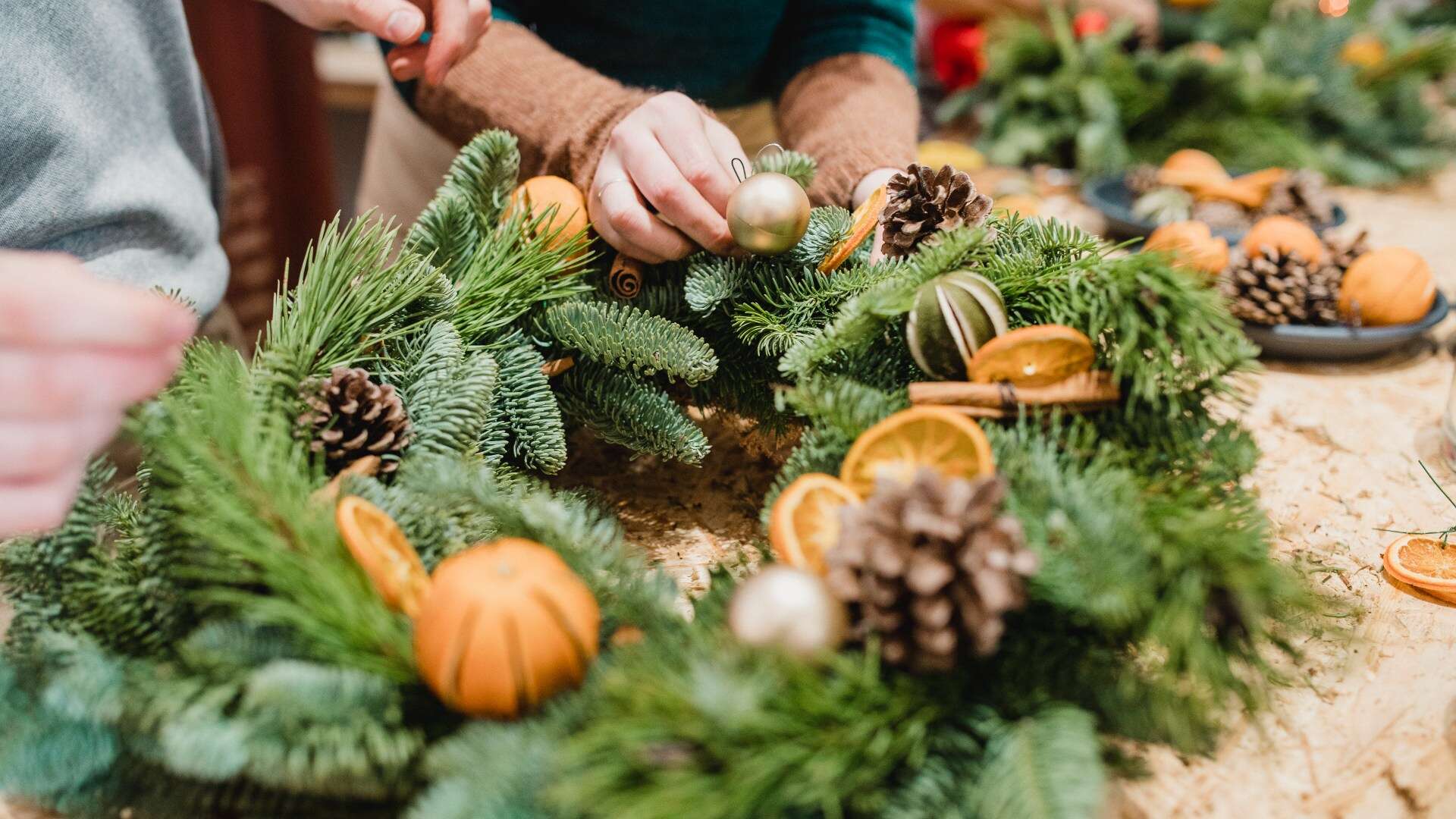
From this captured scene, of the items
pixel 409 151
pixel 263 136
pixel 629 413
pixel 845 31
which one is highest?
pixel 845 31

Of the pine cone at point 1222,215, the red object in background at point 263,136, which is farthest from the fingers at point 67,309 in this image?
the red object in background at point 263,136

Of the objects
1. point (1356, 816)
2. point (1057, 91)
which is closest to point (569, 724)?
point (1356, 816)

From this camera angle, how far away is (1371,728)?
454 mm

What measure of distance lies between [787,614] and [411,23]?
0.49 metres

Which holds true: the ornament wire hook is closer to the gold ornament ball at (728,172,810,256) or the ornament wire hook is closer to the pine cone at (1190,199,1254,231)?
the gold ornament ball at (728,172,810,256)

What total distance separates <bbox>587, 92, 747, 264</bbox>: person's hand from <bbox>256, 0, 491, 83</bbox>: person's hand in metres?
0.15

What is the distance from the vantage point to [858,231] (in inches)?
22.3

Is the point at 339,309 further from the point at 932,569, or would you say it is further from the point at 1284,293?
the point at 1284,293

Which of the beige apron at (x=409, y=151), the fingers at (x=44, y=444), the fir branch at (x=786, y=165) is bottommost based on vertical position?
the beige apron at (x=409, y=151)

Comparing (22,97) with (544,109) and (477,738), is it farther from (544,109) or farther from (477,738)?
(477,738)

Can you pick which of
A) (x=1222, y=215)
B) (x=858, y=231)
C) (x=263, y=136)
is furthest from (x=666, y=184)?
(x=263, y=136)

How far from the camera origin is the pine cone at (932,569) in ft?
1.16

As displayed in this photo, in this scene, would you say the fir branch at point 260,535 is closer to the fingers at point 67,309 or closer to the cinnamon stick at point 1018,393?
the fingers at point 67,309

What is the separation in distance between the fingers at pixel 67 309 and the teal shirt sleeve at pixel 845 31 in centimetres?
78
